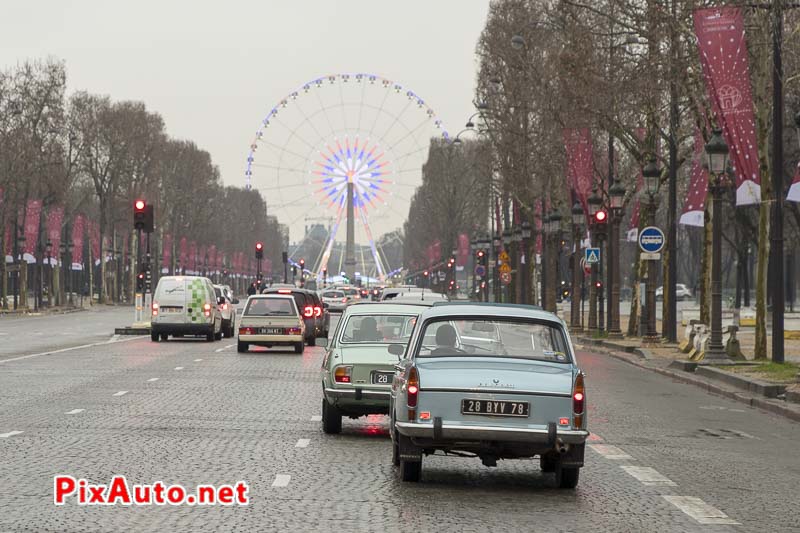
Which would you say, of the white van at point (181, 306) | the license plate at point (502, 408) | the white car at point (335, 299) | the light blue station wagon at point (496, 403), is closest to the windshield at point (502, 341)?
the light blue station wagon at point (496, 403)

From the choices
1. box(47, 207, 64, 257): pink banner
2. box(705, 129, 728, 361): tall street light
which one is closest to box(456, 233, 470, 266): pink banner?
box(47, 207, 64, 257): pink banner

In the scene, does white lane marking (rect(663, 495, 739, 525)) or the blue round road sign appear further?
the blue round road sign

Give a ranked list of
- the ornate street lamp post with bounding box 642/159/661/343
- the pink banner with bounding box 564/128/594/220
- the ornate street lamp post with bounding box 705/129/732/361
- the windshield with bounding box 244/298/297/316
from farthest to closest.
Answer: the pink banner with bounding box 564/128/594/220
the ornate street lamp post with bounding box 642/159/661/343
the windshield with bounding box 244/298/297/316
the ornate street lamp post with bounding box 705/129/732/361

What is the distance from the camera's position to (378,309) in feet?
63.1

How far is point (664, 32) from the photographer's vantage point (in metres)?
37.4

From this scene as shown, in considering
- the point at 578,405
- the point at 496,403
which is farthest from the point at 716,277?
the point at 496,403

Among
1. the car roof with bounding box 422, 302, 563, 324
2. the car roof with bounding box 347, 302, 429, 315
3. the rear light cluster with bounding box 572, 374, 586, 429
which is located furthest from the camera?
the car roof with bounding box 347, 302, 429, 315

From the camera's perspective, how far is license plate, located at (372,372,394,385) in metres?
17.5

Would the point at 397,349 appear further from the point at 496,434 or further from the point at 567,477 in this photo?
the point at 496,434

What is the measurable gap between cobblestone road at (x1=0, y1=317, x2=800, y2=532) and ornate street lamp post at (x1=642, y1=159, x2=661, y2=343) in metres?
16.2

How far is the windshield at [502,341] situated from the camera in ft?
43.3

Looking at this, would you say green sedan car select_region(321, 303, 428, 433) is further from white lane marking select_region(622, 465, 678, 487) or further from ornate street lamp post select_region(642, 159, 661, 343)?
ornate street lamp post select_region(642, 159, 661, 343)

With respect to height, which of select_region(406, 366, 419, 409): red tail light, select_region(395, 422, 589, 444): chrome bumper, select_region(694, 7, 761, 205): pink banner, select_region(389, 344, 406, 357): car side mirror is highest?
select_region(694, 7, 761, 205): pink banner

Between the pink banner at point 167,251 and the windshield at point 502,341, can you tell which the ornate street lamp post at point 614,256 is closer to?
the windshield at point 502,341
